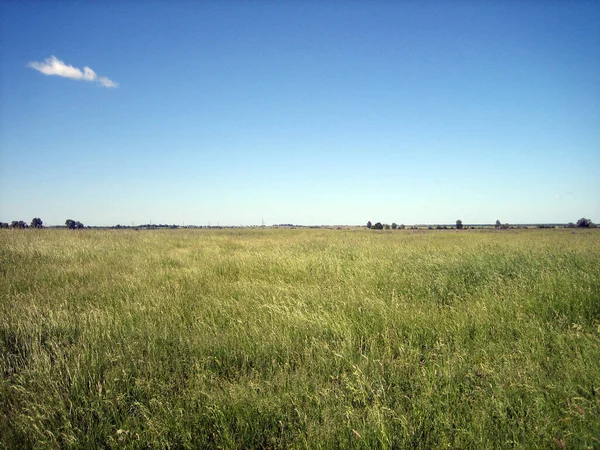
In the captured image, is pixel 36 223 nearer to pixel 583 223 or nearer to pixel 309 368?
pixel 309 368

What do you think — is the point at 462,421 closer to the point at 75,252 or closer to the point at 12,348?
the point at 12,348

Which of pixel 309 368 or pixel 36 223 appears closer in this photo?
pixel 309 368

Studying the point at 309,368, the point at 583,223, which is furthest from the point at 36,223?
the point at 583,223

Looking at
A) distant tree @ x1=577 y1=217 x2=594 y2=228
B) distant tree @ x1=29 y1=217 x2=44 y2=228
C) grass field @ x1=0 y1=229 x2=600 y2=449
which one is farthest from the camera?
distant tree @ x1=577 y1=217 x2=594 y2=228

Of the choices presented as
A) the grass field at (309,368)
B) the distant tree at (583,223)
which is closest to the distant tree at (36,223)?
the grass field at (309,368)

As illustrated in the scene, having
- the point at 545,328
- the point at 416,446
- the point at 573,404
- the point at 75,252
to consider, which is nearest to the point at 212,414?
the point at 416,446

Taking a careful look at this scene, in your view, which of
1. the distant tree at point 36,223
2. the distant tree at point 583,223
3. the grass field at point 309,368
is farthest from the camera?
the distant tree at point 583,223

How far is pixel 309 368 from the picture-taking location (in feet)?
9.82

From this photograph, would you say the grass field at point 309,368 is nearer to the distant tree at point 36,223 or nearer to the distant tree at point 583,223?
the distant tree at point 36,223

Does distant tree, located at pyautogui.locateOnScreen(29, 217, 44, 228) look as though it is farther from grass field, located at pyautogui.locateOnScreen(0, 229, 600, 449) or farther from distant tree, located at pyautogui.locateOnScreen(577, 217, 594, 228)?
distant tree, located at pyautogui.locateOnScreen(577, 217, 594, 228)

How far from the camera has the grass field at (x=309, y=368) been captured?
2111mm

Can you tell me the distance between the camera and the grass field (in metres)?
2.11

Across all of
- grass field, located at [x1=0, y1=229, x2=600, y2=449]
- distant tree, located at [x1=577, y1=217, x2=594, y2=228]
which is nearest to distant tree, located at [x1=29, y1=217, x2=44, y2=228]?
grass field, located at [x1=0, y1=229, x2=600, y2=449]

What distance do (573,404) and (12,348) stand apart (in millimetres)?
5946
